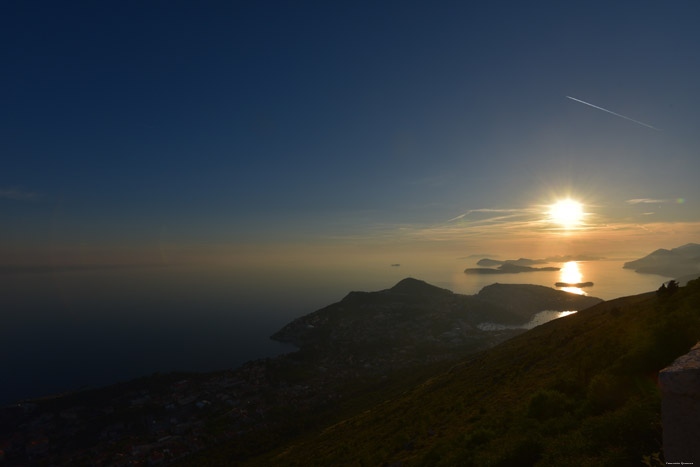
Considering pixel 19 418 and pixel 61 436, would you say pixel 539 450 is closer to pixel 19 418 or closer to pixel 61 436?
pixel 61 436

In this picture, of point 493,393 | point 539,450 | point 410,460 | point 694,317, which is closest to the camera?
point 539,450

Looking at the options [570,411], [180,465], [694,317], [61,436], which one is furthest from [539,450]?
[61,436]

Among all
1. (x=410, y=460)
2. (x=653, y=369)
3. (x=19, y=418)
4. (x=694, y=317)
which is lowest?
(x=19, y=418)

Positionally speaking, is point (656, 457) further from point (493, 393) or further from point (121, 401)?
point (121, 401)

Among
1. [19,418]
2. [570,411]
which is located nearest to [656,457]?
[570,411]

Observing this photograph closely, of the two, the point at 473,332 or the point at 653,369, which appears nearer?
the point at 653,369

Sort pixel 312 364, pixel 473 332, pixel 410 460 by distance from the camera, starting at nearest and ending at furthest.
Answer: pixel 410 460 → pixel 312 364 → pixel 473 332

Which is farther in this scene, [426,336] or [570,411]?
[426,336]

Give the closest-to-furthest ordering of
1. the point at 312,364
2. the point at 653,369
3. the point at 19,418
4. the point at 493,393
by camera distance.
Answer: the point at 653,369 → the point at 493,393 → the point at 19,418 → the point at 312,364

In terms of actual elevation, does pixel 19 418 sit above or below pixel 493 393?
below
